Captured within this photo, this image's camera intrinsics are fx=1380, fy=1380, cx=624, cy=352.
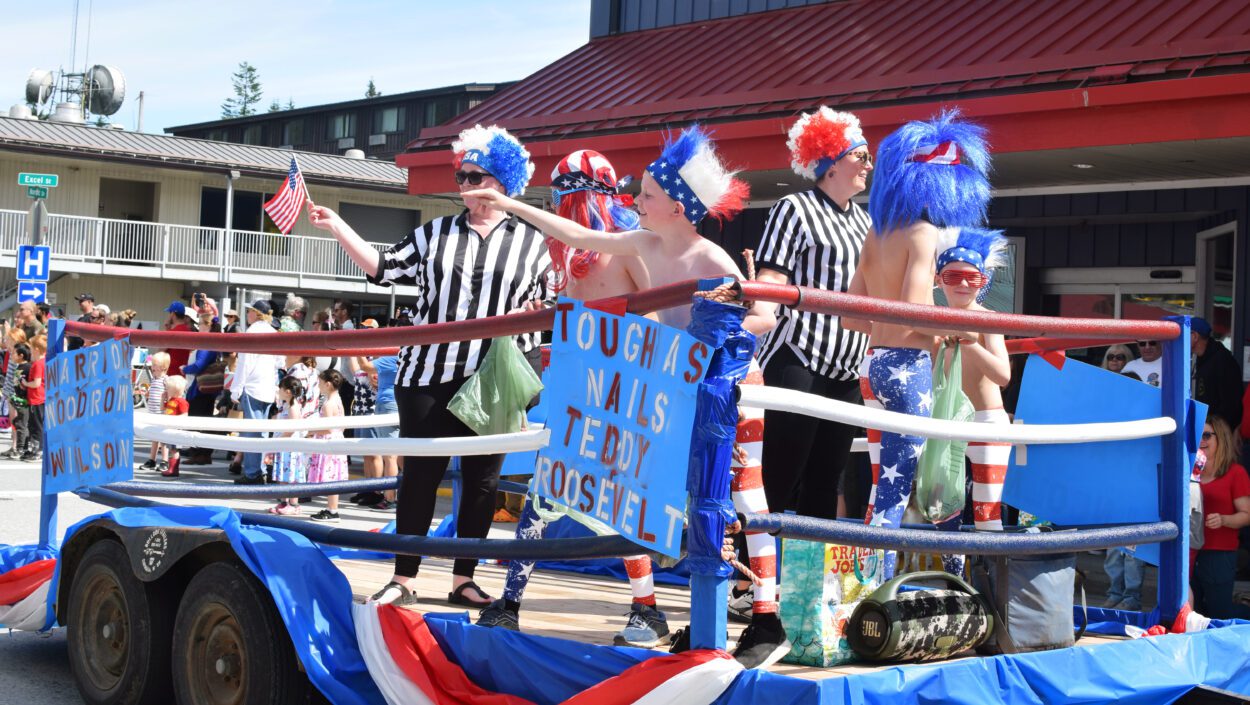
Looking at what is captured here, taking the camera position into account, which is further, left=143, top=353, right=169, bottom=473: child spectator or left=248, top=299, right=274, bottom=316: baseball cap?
left=143, top=353, right=169, bottom=473: child spectator

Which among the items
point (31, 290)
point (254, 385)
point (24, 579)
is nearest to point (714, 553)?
point (24, 579)

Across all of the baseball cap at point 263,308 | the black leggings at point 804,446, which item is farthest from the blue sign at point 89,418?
the baseball cap at point 263,308

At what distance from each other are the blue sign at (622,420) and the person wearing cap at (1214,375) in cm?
704

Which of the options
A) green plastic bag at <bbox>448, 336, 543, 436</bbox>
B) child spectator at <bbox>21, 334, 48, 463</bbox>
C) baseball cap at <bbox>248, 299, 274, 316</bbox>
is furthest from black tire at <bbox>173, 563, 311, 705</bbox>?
child spectator at <bbox>21, 334, 48, 463</bbox>

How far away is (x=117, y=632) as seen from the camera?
5371 millimetres

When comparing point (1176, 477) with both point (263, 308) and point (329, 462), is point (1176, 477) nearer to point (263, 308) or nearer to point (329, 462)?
point (329, 462)

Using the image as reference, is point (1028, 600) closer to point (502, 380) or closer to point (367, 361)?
point (502, 380)

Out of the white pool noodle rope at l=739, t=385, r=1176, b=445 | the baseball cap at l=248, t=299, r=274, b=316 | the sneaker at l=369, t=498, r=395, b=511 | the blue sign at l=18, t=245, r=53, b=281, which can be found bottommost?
the sneaker at l=369, t=498, r=395, b=511

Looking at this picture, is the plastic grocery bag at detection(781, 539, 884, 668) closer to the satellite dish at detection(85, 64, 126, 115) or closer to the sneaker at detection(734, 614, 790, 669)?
the sneaker at detection(734, 614, 790, 669)

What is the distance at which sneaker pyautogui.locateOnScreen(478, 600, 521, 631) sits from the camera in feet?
14.7

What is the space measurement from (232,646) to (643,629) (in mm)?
1431

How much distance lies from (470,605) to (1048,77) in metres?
6.34

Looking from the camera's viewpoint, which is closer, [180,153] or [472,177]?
[472,177]

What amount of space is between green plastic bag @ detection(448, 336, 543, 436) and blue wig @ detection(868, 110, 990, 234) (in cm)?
138
